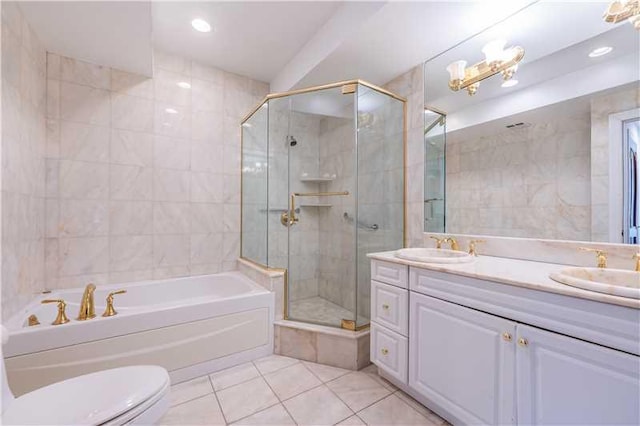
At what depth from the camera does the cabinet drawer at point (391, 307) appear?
1.49 metres

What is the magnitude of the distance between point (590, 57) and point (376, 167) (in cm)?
132

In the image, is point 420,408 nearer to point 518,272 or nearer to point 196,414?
point 518,272

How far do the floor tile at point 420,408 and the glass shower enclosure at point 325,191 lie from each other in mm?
500

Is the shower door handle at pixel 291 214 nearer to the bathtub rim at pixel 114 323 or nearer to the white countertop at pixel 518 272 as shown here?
the bathtub rim at pixel 114 323

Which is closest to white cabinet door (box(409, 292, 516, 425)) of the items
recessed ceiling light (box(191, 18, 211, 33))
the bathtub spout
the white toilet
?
the white toilet

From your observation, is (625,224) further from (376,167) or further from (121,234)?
(121,234)

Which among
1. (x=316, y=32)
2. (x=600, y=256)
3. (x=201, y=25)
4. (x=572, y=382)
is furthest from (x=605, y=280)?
(x=201, y=25)

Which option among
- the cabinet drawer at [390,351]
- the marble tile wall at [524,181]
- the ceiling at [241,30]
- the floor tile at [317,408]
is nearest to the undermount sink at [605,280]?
the marble tile wall at [524,181]

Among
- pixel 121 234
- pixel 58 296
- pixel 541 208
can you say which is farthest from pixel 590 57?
pixel 58 296

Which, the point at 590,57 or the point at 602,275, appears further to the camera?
the point at 590,57

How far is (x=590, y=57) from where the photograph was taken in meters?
1.30

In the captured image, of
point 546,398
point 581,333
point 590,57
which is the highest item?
point 590,57

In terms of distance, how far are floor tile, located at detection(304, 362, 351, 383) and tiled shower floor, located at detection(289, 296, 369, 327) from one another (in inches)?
11.5

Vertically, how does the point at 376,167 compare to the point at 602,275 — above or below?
above
